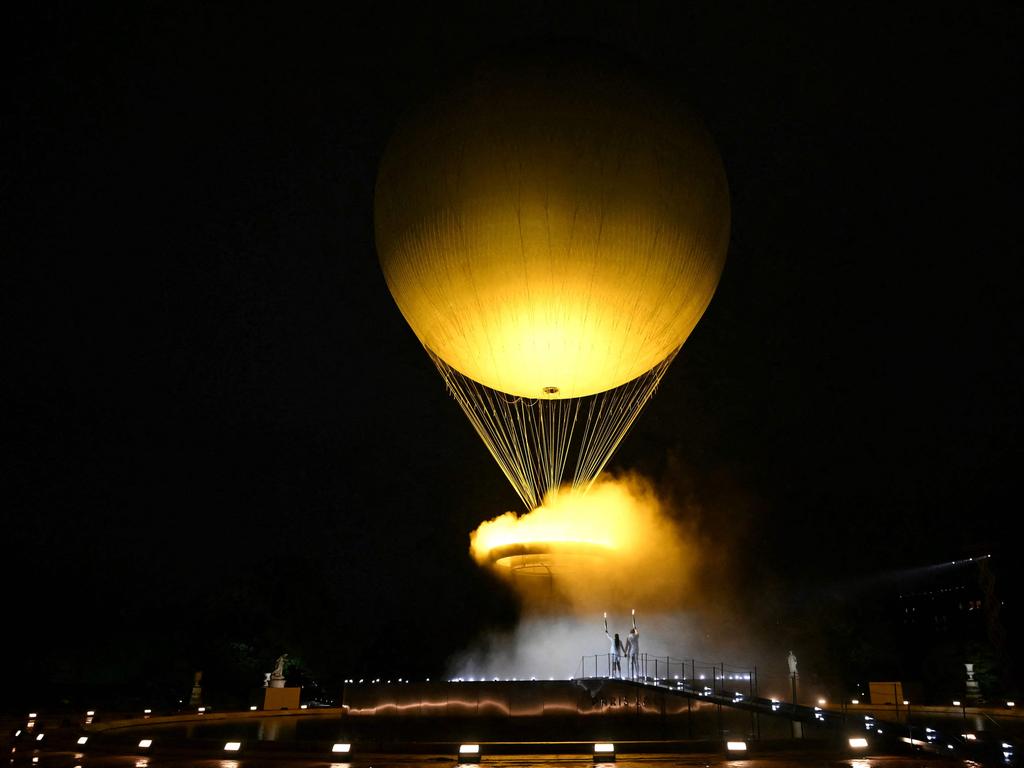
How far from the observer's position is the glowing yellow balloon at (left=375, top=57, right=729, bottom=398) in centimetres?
1411

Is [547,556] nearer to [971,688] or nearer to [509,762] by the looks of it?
[509,762]

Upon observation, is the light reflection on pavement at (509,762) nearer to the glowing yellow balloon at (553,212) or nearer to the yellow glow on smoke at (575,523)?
the glowing yellow balloon at (553,212)

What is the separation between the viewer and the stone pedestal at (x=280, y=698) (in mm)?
26359

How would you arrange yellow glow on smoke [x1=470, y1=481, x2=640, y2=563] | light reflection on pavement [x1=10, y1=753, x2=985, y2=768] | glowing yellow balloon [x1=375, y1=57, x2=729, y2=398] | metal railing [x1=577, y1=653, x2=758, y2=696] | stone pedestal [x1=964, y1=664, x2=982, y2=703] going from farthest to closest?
1. stone pedestal [x1=964, y1=664, x2=982, y2=703]
2. yellow glow on smoke [x1=470, y1=481, x2=640, y2=563]
3. metal railing [x1=577, y1=653, x2=758, y2=696]
4. glowing yellow balloon [x1=375, y1=57, x2=729, y2=398]
5. light reflection on pavement [x1=10, y1=753, x2=985, y2=768]

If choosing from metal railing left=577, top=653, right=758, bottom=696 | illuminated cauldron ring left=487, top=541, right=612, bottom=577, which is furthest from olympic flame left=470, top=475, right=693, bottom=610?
illuminated cauldron ring left=487, top=541, right=612, bottom=577

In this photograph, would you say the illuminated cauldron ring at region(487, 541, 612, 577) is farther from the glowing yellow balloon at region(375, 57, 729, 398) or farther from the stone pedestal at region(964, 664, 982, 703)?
the stone pedestal at region(964, 664, 982, 703)

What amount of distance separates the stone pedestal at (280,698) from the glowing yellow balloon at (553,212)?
1672cm

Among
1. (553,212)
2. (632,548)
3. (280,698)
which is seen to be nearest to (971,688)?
(632,548)

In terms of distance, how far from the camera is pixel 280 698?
87.7 ft

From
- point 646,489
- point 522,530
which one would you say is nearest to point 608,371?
point 522,530

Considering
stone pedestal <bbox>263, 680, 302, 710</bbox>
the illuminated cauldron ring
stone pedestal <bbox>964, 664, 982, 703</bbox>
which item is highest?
the illuminated cauldron ring

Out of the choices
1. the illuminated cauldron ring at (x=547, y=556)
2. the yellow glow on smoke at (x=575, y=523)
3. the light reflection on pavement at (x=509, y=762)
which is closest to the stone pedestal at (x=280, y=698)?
the yellow glow on smoke at (x=575, y=523)

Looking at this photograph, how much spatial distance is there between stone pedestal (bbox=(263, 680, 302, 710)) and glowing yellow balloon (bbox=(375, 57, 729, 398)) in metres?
16.7

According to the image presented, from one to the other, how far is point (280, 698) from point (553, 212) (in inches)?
815
